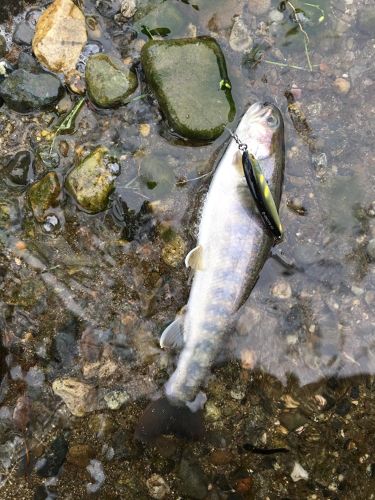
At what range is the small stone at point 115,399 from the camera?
14.9ft

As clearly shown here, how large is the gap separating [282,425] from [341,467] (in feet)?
2.17

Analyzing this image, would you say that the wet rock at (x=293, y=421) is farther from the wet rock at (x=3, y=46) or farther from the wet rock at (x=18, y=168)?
the wet rock at (x=3, y=46)

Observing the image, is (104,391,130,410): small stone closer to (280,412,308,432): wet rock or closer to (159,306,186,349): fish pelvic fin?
(159,306,186,349): fish pelvic fin

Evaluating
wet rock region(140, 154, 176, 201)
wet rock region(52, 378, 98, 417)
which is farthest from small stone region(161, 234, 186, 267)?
wet rock region(52, 378, 98, 417)

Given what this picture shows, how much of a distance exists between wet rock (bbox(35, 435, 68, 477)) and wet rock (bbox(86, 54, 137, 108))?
10.3 feet

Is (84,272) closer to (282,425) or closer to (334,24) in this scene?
(282,425)

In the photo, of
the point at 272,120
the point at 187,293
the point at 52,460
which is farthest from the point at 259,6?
the point at 52,460

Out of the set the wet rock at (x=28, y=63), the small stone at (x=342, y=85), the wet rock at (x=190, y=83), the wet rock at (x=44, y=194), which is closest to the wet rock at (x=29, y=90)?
the wet rock at (x=28, y=63)

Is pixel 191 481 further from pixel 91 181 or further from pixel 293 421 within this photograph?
pixel 91 181

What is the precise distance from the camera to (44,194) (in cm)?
449

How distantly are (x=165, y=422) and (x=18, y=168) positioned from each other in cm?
267

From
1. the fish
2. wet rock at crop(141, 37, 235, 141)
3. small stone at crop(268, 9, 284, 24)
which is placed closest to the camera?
the fish

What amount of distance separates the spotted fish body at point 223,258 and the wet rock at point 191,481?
2.04ft

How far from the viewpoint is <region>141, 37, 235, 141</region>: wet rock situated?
445cm
